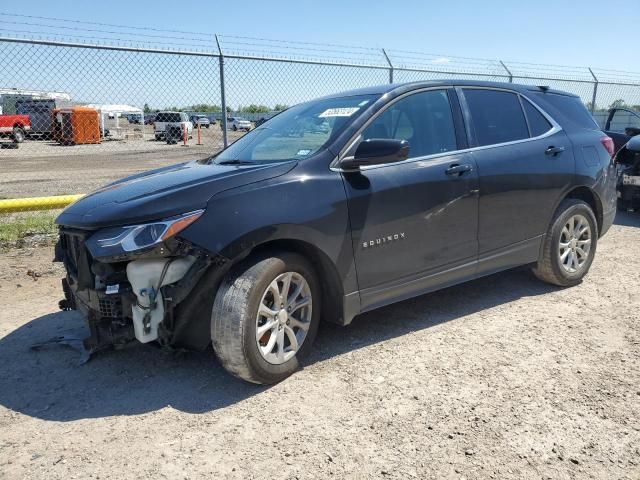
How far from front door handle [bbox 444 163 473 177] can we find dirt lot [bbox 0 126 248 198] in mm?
4384

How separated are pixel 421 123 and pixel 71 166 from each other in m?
17.8

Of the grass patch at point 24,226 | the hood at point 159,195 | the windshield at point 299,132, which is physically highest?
the windshield at point 299,132

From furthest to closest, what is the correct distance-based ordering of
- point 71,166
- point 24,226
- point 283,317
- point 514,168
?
1. point 71,166
2. point 24,226
3. point 514,168
4. point 283,317

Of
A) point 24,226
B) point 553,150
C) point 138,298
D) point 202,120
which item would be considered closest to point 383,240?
point 138,298

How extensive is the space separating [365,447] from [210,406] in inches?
36.3

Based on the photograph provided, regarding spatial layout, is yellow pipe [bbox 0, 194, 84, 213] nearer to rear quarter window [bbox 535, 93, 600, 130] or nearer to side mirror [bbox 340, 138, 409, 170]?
side mirror [bbox 340, 138, 409, 170]

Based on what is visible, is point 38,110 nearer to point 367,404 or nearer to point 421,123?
point 421,123

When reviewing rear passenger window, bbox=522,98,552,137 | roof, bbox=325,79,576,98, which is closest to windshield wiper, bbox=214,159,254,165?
roof, bbox=325,79,576,98

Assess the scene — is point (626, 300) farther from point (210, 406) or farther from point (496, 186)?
point (210, 406)

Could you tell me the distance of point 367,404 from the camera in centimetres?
299

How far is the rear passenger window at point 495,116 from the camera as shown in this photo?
4.22 meters

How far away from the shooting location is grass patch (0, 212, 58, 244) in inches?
251

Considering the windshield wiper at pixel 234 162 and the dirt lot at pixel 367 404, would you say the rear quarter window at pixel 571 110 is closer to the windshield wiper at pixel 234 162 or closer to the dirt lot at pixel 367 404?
the dirt lot at pixel 367 404

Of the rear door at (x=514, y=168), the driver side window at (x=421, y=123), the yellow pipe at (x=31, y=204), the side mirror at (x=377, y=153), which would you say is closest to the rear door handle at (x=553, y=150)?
the rear door at (x=514, y=168)
